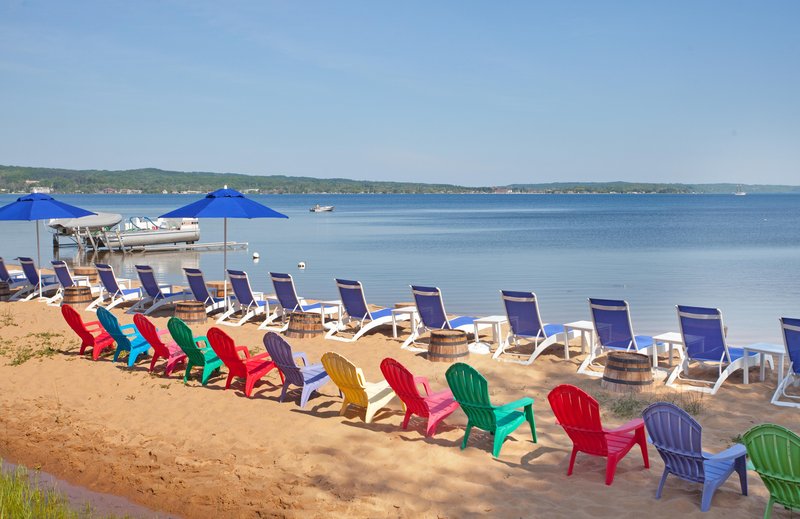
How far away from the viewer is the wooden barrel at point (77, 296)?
14406mm

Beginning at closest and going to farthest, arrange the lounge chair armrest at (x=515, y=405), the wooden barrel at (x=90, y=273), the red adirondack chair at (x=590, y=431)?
1. the red adirondack chair at (x=590, y=431)
2. the lounge chair armrest at (x=515, y=405)
3. the wooden barrel at (x=90, y=273)

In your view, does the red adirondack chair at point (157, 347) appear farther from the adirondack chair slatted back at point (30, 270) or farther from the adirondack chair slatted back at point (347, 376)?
the adirondack chair slatted back at point (30, 270)

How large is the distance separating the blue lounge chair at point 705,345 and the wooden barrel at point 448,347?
2412 millimetres

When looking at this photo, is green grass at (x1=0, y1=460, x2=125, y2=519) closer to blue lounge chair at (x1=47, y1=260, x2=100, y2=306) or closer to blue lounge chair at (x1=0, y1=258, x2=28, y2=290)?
blue lounge chair at (x1=47, y1=260, x2=100, y2=306)

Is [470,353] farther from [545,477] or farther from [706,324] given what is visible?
[545,477]

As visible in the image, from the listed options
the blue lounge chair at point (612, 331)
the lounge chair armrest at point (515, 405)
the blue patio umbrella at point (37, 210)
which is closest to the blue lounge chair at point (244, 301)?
the blue patio umbrella at point (37, 210)

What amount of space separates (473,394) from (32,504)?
10.8 ft

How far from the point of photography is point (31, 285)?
1622cm

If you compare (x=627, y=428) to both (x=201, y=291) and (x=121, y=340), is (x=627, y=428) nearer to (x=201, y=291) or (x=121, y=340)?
(x=121, y=340)

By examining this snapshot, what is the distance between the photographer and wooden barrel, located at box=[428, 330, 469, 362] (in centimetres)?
951

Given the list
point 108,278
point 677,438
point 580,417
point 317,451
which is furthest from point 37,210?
point 677,438

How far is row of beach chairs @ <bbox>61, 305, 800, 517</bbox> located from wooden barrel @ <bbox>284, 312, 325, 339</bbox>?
2.06 m

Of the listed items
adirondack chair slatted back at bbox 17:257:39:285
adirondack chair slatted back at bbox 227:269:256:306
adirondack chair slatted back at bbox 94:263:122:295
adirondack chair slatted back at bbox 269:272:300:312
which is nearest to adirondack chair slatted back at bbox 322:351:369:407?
adirondack chair slatted back at bbox 269:272:300:312

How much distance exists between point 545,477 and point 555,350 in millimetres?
4784
